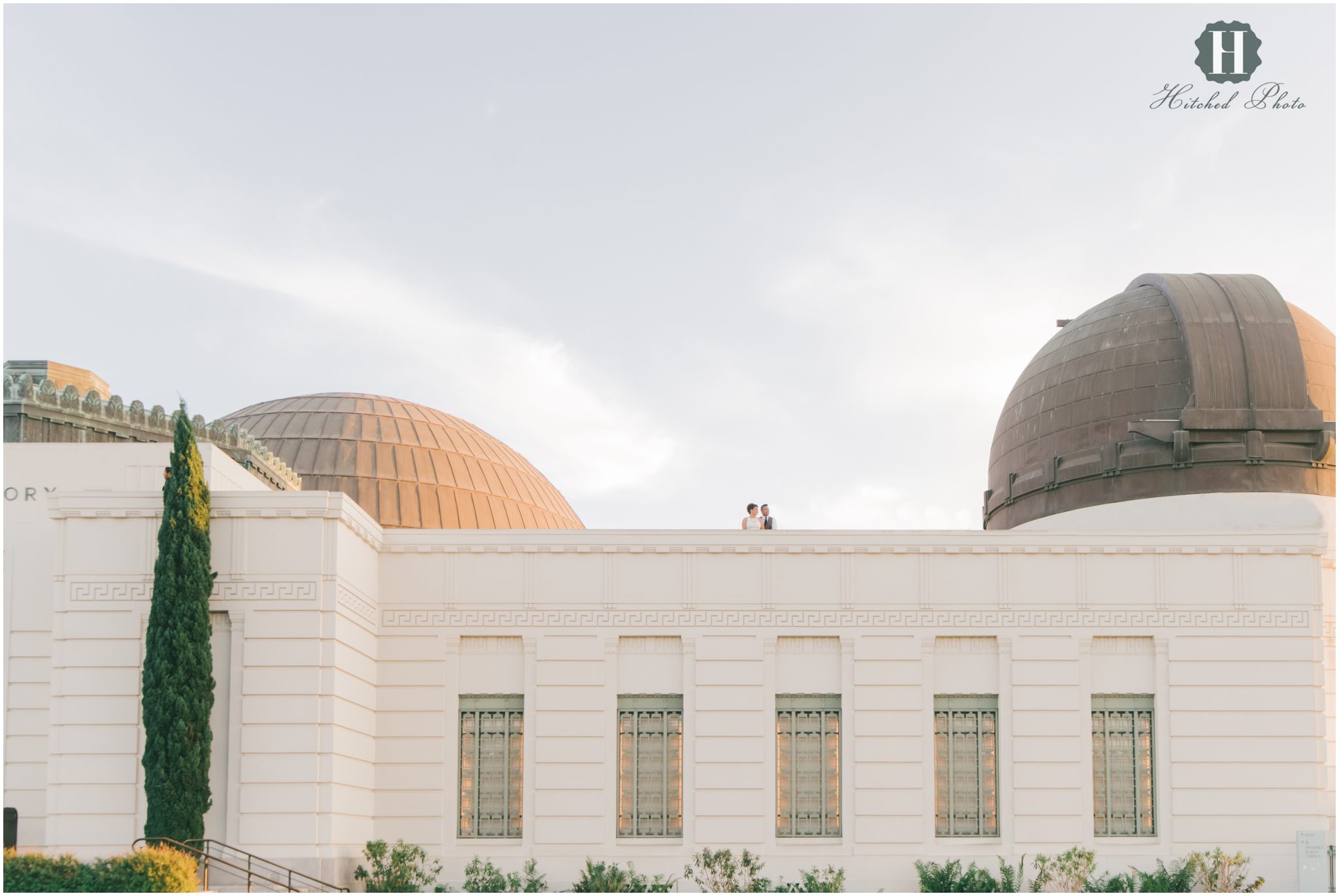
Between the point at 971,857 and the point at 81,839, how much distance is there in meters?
13.1

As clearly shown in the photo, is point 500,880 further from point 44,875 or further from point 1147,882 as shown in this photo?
point 1147,882

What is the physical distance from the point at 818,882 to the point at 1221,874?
6.17m

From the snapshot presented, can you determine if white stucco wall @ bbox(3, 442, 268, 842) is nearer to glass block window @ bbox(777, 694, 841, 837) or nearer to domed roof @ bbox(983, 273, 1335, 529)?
glass block window @ bbox(777, 694, 841, 837)

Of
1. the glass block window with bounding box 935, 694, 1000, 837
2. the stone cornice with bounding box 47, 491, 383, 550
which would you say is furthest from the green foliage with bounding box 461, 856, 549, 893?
the glass block window with bounding box 935, 694, 1000, 837

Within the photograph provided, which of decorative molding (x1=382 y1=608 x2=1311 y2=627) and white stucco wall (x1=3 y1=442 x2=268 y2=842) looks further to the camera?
decorative molding (x1=382 y1=608 x2=1311 y2=627)

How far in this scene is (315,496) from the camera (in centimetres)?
2189

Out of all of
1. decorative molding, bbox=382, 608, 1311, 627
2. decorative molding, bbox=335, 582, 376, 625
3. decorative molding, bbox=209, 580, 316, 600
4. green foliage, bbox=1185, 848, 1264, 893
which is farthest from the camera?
decorative molding, bbox=382, 608, 1311, 627

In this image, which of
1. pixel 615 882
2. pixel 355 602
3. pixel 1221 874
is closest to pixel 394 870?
pixel 615 882

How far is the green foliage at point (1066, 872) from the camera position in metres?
23.5

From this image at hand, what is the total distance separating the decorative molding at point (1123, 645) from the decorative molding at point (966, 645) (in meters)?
1.61

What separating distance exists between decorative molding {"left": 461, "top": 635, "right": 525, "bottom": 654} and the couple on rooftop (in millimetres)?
4378

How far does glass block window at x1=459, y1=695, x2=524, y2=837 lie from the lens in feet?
80.2

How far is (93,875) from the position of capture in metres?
18.2

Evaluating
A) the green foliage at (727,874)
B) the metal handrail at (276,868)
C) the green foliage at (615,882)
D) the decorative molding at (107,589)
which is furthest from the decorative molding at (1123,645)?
the decorative molding at (107,589)
